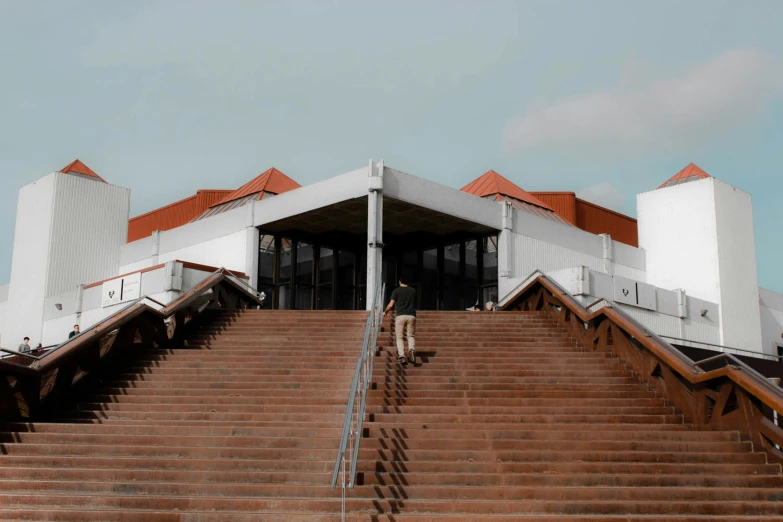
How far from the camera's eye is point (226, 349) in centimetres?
1534

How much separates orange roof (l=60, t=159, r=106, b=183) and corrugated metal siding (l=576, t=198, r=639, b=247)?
747 inches

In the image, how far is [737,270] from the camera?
99.5 ft

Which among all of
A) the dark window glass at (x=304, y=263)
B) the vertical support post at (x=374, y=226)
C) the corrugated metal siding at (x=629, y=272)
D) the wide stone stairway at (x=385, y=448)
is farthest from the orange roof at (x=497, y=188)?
the wide stone stairway at (x=385, y=448)

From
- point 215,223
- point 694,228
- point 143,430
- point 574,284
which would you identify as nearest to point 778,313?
point 694,228

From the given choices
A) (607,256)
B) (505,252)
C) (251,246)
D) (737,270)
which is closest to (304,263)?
(251,246)

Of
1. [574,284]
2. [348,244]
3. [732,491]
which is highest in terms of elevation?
[348,244]

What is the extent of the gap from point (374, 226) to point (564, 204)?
13.0 meters

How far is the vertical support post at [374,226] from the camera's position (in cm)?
2406

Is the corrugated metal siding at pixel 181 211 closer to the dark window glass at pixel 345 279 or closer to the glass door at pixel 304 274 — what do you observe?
the glass door at pixel 304 274

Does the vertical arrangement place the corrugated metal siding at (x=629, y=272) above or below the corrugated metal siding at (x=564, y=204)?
below

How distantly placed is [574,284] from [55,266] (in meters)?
17.9

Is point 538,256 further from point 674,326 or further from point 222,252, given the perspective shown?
point 222,252

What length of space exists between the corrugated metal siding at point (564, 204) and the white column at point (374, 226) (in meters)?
12.0

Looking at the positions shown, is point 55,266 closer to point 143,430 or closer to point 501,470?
point 143,430
